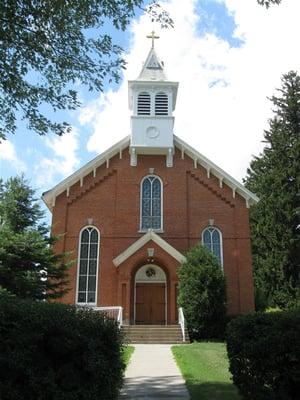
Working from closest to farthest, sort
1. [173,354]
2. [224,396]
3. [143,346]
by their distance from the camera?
[224,396]
[173,354]
[143,346]

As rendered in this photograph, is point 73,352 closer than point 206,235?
Yes

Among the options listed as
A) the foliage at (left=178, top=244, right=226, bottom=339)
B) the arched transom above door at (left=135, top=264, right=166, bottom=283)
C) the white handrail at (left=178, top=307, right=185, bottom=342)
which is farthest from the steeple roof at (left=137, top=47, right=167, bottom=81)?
the white handrail at (left=178, top=307, right=185, bottom=342)

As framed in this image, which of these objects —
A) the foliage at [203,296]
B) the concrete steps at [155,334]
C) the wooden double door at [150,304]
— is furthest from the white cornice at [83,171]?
the concrete steps at [155,334]

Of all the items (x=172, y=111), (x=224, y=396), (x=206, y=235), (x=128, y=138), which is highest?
(x=172, y=111)

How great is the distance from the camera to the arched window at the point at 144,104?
2781cm

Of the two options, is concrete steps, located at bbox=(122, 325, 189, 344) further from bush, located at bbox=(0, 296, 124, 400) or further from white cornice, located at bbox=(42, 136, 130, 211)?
bush, located at bbox=(0, 296, 124, 400)

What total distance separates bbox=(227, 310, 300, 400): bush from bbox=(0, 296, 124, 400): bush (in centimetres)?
210

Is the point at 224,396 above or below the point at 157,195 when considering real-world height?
below

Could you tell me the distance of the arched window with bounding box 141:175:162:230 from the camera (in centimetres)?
2608

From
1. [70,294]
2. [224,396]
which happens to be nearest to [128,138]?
[70,294]

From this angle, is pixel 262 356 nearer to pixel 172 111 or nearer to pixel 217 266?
pixel 217 266

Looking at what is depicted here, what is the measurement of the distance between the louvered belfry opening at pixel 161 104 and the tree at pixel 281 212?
11.1m

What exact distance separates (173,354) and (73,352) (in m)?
9.81

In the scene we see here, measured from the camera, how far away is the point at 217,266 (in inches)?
876
